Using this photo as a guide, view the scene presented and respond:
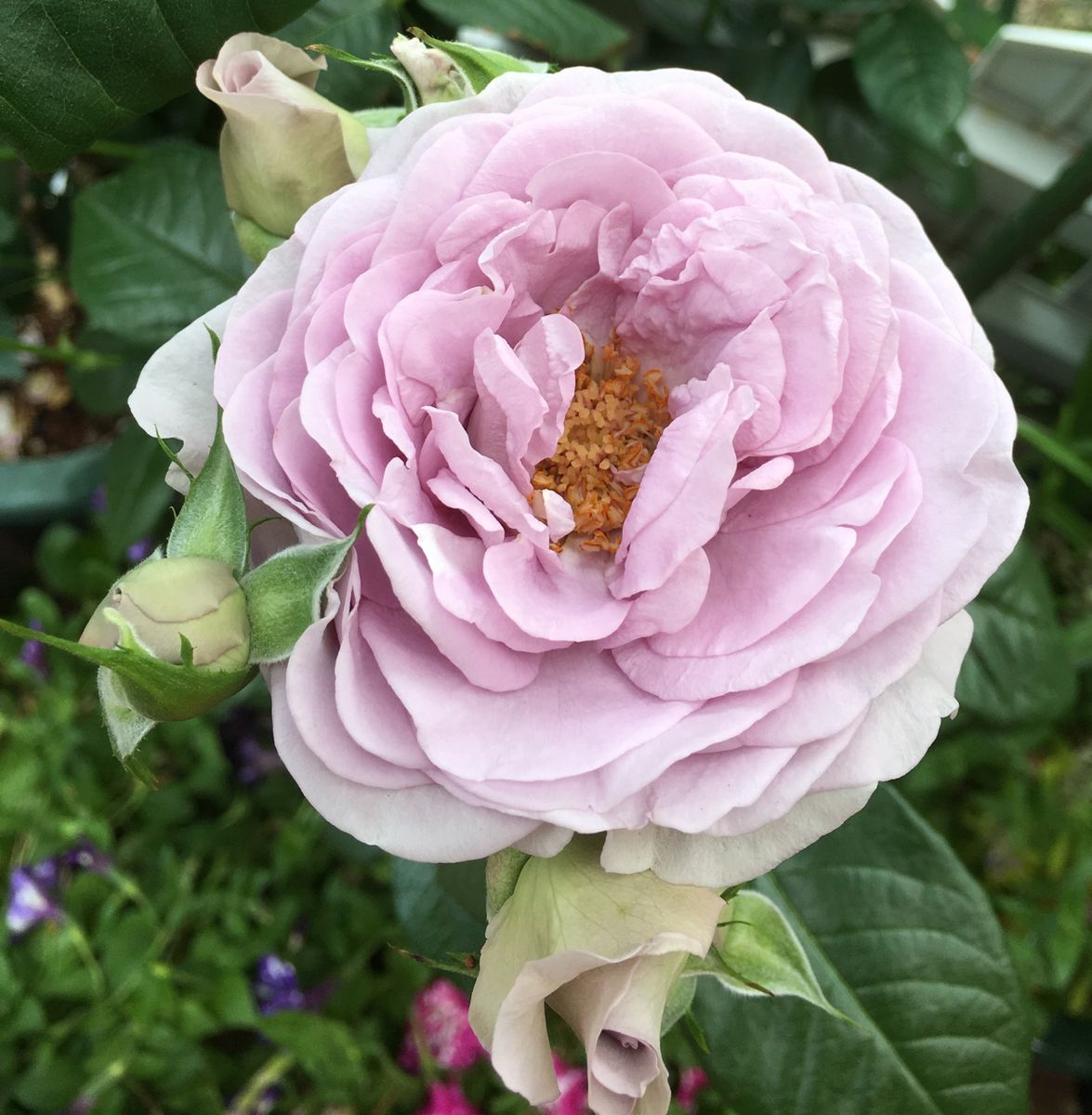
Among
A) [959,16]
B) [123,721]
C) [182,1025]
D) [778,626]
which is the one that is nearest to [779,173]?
[778,626]

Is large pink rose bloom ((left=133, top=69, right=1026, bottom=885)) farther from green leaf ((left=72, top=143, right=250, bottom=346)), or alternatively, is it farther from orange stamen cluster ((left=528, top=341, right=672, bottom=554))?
green leaf ((left=72, top=143, right=250, bottom=346))

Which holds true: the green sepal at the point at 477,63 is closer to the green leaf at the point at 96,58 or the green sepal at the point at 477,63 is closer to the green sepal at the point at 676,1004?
the green leaf at the point at 96,58

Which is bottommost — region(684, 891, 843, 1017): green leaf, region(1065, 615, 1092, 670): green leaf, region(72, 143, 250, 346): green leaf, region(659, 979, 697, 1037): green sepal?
region(1065, 615, 1092, 670): green leaf

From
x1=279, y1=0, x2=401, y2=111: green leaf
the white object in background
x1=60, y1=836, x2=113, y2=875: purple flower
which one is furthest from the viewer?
the white object in background

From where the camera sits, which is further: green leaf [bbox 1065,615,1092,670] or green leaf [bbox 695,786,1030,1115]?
green leaf [bbox 1065,615,1092,670]

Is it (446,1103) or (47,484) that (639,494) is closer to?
(446,1103)

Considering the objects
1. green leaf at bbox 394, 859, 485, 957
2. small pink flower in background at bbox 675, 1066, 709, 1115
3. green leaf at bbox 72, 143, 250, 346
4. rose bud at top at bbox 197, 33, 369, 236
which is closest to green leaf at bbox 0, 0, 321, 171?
rose bud at top at bbox 197, 33, 369, 236
